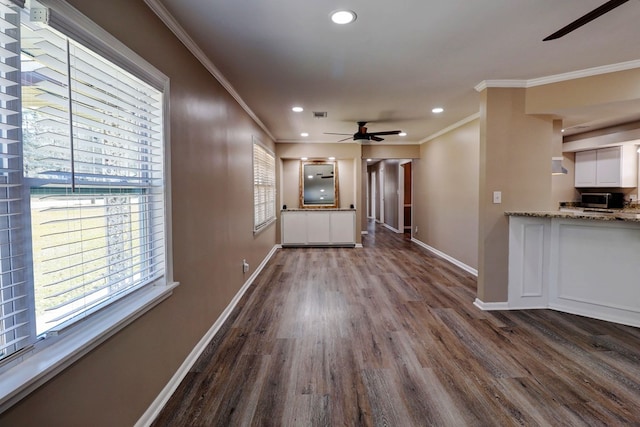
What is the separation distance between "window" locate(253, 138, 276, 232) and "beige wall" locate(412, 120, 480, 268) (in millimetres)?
3262

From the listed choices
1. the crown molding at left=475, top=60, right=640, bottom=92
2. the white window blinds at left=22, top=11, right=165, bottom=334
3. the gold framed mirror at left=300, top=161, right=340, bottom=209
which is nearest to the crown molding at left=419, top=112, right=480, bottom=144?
the crown molding at left=475, top=60, right=640, bottom=92

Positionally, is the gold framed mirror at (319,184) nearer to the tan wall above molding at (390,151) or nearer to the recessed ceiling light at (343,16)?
the tan wall above molding at (390,151)

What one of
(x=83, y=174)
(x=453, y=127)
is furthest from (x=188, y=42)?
(x=453, y=127)

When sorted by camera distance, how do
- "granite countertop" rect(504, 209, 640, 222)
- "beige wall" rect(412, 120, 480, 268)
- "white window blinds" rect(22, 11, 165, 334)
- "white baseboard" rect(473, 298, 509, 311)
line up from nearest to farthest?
1. "white window blinds" rect(22, 11, 165, 334)
2. "granite countertop" rect(504, 209, 640, 222)
3. "white baseboard" rect(473, 298, 509, 311)
4. "beige wall" rect(412, 120, 480, 268)

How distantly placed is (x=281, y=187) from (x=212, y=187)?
412cm

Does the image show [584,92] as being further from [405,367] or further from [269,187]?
[269,187]

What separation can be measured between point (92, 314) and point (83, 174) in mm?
594

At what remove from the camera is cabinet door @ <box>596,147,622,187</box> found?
4664 mm

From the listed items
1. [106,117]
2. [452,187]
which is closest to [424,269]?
[452,187]

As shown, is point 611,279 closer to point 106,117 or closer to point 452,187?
point 452,187

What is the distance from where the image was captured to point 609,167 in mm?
4781

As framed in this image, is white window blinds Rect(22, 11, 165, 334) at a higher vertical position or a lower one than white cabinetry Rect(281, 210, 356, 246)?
higher

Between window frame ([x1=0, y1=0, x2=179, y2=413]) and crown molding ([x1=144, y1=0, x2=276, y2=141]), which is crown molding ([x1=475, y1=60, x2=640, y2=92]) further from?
window frame ([x1=0, y1=0, x2=179, y2=413])

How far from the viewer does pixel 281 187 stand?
6.70 m
